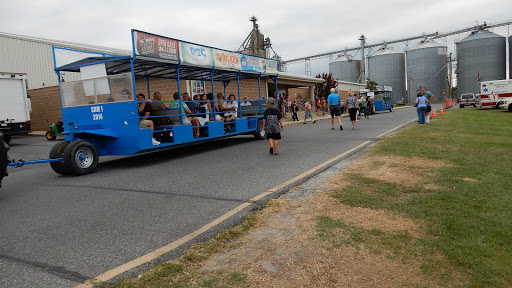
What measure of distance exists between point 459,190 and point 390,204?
129 cm

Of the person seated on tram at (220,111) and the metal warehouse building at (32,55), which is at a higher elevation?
the metal warehouse building at (32,55)

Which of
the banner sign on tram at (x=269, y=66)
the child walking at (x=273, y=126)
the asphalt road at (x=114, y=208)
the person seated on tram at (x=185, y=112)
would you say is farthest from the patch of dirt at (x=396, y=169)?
the banner sign on tram at (x=269, y=66)

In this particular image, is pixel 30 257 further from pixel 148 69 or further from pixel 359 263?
pixel 148 69

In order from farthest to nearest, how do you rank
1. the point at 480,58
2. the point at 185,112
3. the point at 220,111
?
1. the point at 480,58
2. the point at 220,111
3. the point at 185,112

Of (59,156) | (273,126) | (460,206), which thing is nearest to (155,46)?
(59,156)

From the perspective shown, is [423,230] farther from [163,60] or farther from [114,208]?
[163,60]

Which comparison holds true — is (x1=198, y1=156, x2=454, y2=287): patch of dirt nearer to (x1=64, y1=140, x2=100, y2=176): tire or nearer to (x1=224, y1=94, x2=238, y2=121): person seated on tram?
(x1=64, y1=140, x2=100, y2=176): tire

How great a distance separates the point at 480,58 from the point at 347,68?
71.5 ft

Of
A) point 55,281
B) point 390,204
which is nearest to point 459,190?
point 390,204

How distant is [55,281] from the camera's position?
9.70 ft

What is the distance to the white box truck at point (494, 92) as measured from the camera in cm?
3179

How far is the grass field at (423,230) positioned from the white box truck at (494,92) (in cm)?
3146

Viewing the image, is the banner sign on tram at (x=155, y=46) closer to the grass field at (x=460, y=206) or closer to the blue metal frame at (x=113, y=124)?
the blue metal frame at (x=113, y=124)

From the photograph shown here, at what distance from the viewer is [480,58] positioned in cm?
5262
